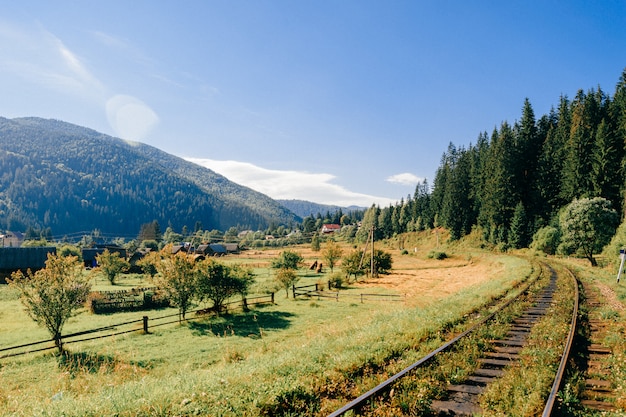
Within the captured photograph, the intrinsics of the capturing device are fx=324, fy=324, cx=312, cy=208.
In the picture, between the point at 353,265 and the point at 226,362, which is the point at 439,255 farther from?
the point at 226,362

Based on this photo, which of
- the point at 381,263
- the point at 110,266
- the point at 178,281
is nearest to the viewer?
the point at 178,281

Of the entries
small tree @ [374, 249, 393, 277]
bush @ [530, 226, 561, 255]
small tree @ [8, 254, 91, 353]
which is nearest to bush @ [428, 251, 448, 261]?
bush @ [530, 226, 561, 255]

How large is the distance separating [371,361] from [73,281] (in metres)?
22.1

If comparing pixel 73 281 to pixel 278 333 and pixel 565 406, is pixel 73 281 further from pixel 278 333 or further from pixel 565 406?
pixel 565 406

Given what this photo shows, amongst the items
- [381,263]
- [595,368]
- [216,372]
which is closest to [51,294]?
[216,372]

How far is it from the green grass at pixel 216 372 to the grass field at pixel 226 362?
0.09 feet

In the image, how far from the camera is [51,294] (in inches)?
820

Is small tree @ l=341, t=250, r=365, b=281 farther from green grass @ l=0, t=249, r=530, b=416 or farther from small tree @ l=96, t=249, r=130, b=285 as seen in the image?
small tree @ l=96, t=249, r=130, b=285

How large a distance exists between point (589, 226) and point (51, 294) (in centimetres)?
5506

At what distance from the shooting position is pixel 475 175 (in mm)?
88250

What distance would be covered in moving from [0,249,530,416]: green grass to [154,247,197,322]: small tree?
4.16 meters

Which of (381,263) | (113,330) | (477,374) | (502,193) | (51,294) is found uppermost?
(502,193)

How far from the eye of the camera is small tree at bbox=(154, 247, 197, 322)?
2739 centimetres

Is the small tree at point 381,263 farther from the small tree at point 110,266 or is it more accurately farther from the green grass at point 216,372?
the small tree at point 110,266
